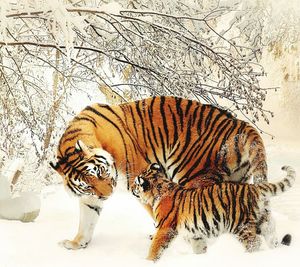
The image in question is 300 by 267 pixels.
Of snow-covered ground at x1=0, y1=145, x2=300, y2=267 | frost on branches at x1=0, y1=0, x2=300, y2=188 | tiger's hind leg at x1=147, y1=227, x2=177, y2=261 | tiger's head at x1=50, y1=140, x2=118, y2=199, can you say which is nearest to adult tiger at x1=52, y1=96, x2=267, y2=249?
tiger's head at x1=50, y1=140, x2=118, y2=199

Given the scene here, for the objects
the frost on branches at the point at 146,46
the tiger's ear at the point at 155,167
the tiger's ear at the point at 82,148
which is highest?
the frost on branches at the point at 146,46

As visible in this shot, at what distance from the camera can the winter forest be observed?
2453mm

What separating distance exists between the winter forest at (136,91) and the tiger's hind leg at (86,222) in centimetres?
3

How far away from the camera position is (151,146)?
2.41m

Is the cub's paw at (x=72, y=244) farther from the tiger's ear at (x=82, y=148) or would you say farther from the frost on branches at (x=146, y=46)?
the frost on branches at (x=146, y=46)

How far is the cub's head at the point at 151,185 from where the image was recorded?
7.61ft

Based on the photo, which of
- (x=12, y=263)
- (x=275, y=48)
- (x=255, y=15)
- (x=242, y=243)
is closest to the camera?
(x=242, y=243)

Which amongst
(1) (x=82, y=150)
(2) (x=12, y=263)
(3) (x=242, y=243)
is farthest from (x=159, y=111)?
(2) (x=12, y=263)

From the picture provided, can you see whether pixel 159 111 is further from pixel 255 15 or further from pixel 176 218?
pixel 255 15

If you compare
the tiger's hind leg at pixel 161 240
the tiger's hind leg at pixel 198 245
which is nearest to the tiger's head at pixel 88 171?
the tiger's hind leg at pixel 161 240

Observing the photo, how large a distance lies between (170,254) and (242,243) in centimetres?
28

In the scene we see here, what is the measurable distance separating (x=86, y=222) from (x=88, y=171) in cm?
42

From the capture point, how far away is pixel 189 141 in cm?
243

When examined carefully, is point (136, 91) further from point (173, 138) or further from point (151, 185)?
point (151, 185)
